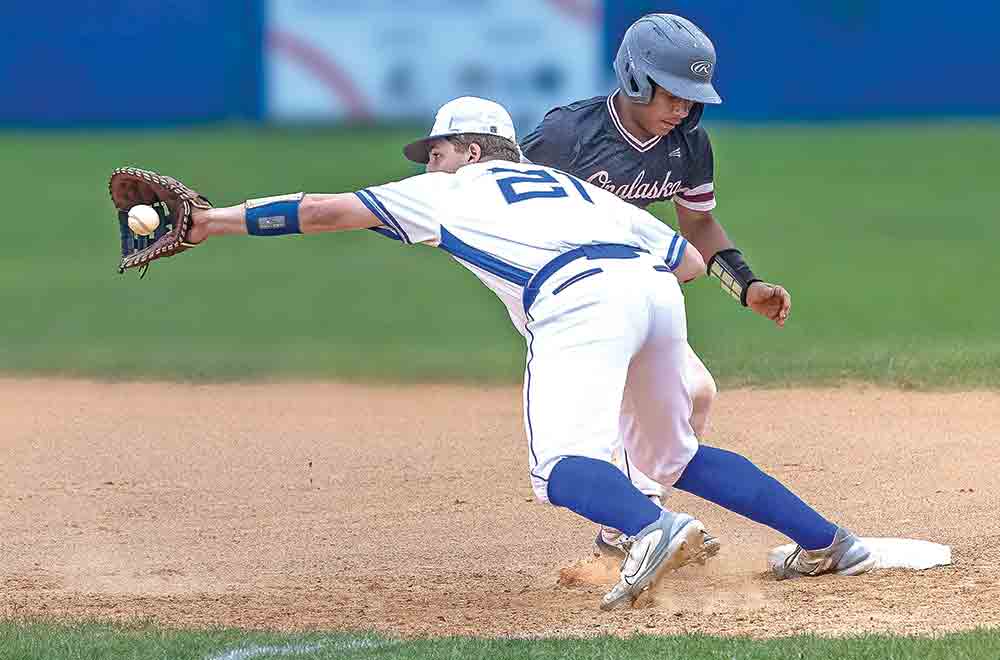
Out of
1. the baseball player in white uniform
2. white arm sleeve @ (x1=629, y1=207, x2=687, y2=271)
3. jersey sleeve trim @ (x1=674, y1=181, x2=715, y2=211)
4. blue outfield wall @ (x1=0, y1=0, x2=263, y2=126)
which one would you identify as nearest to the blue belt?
the baseball player in white uniform

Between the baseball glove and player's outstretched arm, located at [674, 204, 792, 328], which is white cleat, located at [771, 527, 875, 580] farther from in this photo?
the baseball glove

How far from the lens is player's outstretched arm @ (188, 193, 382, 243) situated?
4328mm

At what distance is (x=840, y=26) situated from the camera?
Answer: 20.6 metres

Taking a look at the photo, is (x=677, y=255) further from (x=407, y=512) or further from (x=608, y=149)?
(x=407, y=512)

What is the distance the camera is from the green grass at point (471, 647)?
3799 mm

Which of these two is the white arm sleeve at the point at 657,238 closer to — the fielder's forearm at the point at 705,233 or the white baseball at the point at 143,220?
the fielder's forearm at the point at 705,233

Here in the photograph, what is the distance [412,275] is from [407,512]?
842 centimetres

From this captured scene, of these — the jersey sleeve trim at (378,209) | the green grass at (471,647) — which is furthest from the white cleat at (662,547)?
the jersey sleeve trim at (378,209)

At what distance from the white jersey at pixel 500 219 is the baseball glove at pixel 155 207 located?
0.50 metres

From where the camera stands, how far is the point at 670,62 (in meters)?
4.77

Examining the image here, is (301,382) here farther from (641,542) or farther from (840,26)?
(840,26)

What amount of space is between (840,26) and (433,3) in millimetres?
5176

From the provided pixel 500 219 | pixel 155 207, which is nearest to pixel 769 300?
pixel 500 219

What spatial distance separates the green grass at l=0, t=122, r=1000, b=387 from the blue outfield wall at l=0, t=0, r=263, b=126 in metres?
0.40
